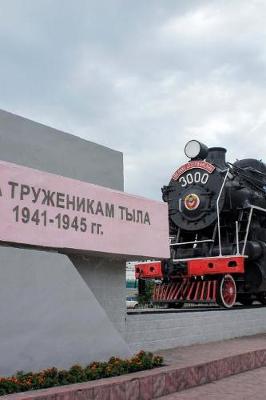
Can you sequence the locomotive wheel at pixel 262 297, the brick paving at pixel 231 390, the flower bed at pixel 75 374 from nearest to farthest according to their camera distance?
the flower bed at pixel 75 374 < the brick paving at pixel 231 390 < the locomotive wheel at pixel 262 297

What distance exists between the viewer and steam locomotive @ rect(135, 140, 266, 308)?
39.6 feet

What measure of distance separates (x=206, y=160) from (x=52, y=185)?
28.5 feet

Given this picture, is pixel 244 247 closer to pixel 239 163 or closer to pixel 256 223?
pixel 256 223

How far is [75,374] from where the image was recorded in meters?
5.43

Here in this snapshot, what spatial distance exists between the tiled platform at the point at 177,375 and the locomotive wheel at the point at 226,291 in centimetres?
237

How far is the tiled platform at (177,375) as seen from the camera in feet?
15.8

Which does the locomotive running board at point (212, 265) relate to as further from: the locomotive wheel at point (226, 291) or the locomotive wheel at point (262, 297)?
the locomotive wheel at point (262, 297)

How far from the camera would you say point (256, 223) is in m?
13.6

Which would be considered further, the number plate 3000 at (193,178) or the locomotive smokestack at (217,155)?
the locomotive smokestack at (217,155)

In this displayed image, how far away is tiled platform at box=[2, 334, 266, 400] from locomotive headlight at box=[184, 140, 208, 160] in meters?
5.84

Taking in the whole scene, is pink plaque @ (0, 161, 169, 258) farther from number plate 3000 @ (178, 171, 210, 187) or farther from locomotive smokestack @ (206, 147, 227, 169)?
locomotive smokestack @ (206, 147, 227, 169)

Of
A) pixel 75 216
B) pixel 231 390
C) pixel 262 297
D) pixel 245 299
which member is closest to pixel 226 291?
pixel 245 299

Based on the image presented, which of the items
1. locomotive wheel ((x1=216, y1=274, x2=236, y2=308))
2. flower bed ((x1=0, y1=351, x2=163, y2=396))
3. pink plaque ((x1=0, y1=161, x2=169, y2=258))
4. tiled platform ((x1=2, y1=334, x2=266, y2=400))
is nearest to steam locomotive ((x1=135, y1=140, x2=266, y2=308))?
locomotive wheel ((x1=216, y1=274, x2=236, y2=308))

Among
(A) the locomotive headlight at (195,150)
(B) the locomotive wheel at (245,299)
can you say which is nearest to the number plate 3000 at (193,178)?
(A) the locomotive headlight at (195,150)
